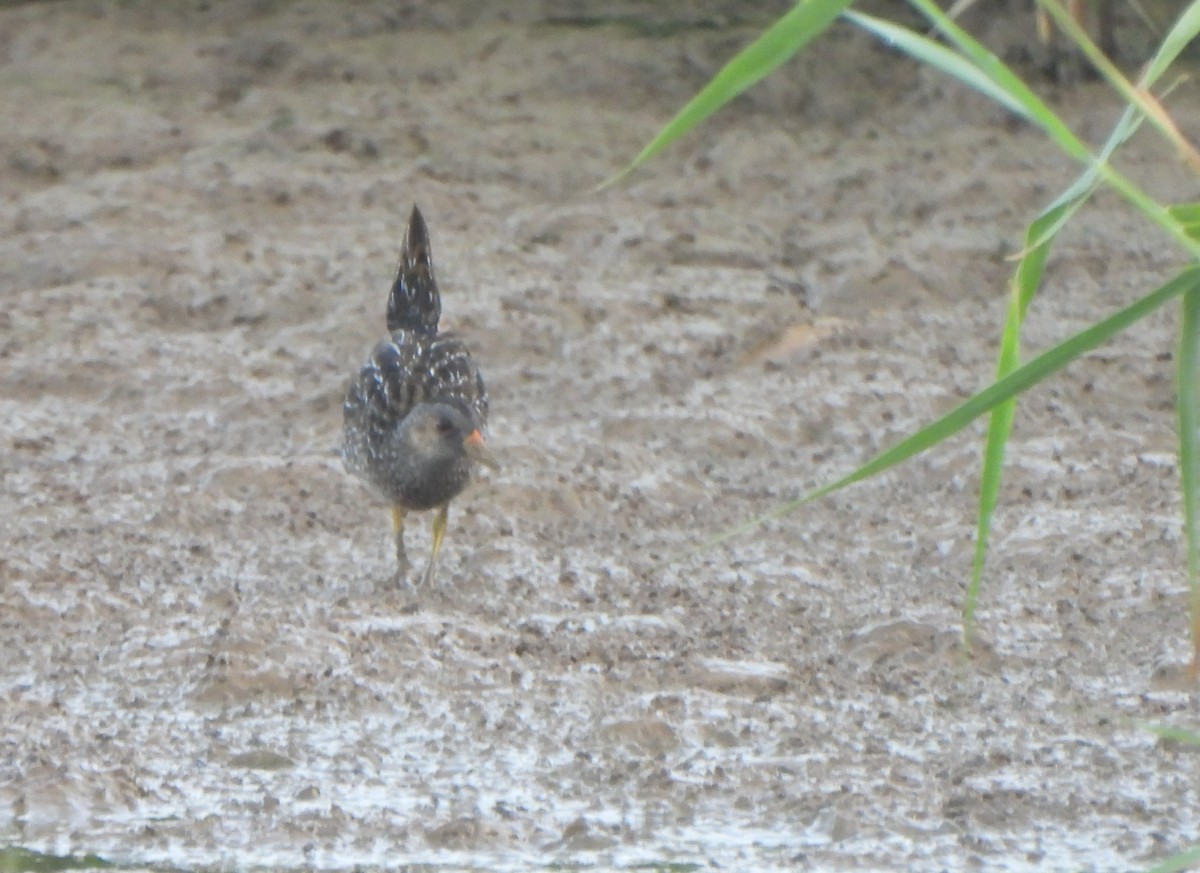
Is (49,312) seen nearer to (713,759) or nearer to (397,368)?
(397,368)

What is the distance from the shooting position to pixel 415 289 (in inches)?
270

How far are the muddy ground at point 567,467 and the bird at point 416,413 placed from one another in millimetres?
237

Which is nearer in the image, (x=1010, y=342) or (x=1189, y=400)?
(x=1189, y=400)

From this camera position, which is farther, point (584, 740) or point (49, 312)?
point (49, 312)

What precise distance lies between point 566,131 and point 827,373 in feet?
8.21

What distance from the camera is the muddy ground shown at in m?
4.67

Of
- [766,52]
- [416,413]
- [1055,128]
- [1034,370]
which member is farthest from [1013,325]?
[416,413]

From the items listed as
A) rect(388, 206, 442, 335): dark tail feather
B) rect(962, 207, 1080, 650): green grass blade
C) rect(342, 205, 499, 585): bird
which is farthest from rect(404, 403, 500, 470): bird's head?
rect(962, 207, 1080, 650): green grass blade

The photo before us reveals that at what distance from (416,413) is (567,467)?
2.60 feet

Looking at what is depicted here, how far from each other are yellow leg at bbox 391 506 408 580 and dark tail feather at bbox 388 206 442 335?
76cm

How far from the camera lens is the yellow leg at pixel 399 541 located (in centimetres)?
611

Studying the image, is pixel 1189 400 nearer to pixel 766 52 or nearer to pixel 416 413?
pixel 766 52

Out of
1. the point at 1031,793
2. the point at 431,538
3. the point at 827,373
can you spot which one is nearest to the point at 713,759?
the point at 1031,793

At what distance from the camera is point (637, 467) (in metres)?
7.01
